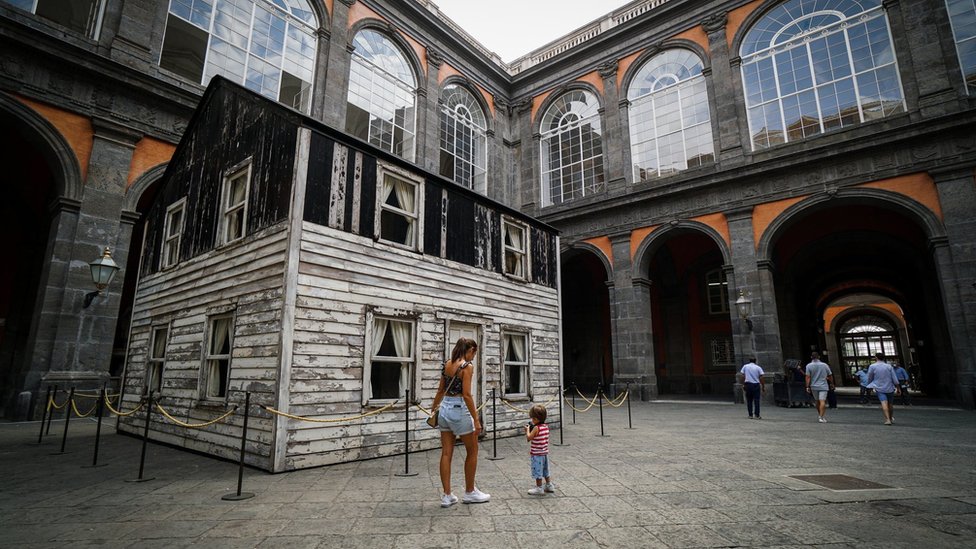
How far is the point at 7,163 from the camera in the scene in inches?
632

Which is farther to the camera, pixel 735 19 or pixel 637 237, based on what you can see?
pixel 637 237

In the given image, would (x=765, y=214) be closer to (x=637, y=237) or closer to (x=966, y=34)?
(x=637, y=237)

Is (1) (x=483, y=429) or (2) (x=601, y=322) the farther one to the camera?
(2) (x=601, y=322)

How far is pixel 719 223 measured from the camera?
19.6 m

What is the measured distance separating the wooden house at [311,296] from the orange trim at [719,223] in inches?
466

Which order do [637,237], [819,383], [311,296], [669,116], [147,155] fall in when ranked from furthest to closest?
[669,116] → [637,237] → [147,155] → [819,383] → [311,296]

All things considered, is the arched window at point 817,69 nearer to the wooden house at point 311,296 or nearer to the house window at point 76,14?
the wooden house at point 311,296

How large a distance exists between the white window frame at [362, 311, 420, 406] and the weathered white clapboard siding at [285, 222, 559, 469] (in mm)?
81

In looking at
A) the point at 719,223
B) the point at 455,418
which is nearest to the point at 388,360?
the point at 455,418

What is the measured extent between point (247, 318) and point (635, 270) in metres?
17.3

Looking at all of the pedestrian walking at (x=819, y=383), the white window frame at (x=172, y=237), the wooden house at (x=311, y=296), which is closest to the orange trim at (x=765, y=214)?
the pedestrian walking at (x=819, y=383)

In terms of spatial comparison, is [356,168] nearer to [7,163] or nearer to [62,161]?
[62,161]

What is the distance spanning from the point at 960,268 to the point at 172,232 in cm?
2299

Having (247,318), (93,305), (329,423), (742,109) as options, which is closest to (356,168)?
(247,318)
